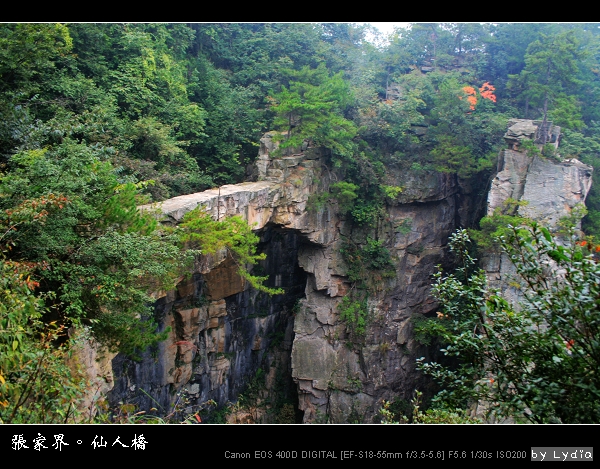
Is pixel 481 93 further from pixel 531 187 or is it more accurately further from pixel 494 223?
pixel 494 223

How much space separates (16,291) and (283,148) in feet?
25.7

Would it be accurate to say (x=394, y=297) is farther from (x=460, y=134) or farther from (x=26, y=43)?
(x=26, y=43)

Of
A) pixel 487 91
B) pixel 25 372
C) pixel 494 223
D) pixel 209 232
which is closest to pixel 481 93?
pixel 487 91

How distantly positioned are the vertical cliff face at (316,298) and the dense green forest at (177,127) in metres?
0.83

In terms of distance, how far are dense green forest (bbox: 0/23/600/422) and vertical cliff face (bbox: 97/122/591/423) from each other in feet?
2.73

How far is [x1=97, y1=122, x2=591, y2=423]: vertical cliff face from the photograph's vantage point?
35.9 feet

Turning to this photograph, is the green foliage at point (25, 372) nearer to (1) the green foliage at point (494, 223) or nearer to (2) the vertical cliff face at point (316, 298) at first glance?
(2) the vertical cliff face at point (316, 298)

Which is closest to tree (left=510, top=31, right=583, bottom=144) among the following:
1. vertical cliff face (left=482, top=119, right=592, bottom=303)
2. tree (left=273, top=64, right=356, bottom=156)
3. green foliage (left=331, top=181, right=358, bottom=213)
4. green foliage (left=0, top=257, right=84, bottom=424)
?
vertical cliff face (left=482, top=119, right=592, bottom=303)

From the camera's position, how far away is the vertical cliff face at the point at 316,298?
35.9 ft

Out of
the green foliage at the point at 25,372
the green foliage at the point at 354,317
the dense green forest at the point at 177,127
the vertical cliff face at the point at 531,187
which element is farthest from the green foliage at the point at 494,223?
the green foliage at the point at 25,372

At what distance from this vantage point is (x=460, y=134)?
13398 mm

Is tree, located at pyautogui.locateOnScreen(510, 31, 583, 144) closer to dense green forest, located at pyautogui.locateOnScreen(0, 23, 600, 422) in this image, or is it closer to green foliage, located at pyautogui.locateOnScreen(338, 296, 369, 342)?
dense green forest, located at pyautogui.locateOnScreen(0, 23, 600, 422)

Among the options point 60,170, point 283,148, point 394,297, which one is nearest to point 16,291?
point 60,170

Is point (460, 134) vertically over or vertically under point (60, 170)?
over
